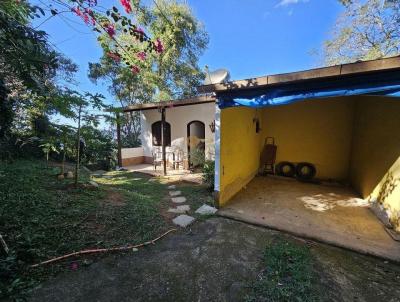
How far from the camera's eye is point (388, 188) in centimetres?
382

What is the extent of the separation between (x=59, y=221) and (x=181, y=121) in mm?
6204

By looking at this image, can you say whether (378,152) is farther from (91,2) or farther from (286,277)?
(91,2)

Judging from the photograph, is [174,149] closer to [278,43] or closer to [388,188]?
[388,188]

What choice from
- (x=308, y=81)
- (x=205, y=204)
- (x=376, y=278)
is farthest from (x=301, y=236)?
(x=308, y=81)

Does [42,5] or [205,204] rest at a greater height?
[42,5]

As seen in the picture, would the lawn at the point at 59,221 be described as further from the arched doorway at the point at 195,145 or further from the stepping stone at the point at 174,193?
the arched doorway at the point at 195,145

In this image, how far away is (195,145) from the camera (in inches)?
324

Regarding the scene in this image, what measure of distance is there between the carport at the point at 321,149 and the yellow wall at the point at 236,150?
0.07 ft

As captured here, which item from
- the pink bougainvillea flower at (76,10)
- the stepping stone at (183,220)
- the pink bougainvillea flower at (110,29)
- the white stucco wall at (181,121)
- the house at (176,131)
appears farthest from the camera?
the white stucco wall at (181,121)

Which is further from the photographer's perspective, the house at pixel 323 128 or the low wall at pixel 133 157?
the low wall at pixel 133 157

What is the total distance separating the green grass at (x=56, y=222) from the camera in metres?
2.20

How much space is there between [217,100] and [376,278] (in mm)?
3405

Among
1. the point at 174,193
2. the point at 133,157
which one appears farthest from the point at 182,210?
the point at 133,157

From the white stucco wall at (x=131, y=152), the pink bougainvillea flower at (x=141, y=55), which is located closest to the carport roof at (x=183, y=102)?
the white stucco wall at (x=131, y=152)
